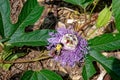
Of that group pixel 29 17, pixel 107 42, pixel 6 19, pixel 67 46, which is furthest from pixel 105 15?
pixel 6 19

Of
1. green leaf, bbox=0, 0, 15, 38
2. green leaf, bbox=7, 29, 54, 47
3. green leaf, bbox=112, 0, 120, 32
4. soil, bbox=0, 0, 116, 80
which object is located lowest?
soil, bbox=0, 0, 116, 80

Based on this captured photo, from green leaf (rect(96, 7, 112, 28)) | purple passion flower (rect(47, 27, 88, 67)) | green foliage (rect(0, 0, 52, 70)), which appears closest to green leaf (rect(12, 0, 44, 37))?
green foliage (rect(0, 0, 52, 70))

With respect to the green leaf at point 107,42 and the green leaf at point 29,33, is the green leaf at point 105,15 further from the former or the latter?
the green leaf at point 29,33

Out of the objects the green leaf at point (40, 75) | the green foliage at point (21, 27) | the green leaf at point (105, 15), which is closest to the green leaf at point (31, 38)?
the green foliage at point (21, 27)

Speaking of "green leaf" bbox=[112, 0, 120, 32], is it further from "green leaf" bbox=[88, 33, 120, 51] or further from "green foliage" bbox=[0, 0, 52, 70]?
"green foliage" bbox=[0, 0, 52, 70]

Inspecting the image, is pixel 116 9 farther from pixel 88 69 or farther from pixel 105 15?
pixel 88 69
